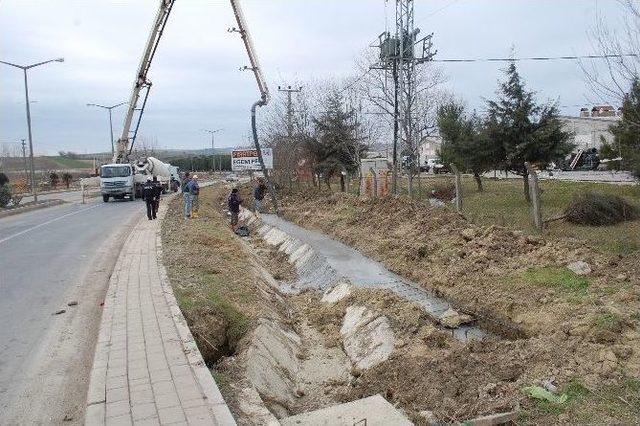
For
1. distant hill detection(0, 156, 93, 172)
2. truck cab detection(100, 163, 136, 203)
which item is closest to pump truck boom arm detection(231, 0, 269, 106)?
truck cab detection(100, 163, 136, 203)

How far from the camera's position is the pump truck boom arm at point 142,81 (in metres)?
28.3

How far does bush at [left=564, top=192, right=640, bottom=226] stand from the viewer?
42.7 ft

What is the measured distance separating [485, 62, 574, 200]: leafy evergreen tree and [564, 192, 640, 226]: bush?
720 centimetres

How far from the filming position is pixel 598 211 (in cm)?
1302

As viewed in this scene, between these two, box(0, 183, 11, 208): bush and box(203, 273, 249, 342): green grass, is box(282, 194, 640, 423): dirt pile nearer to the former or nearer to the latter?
box(203, 273, 249, 342): green grass

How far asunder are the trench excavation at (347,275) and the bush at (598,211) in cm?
492

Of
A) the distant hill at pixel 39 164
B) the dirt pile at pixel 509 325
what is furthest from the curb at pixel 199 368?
the distant hill at pixel 39 164

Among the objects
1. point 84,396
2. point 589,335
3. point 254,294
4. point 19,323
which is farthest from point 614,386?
point 19,323

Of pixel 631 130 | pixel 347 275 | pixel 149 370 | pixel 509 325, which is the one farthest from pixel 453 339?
pixel 631 130

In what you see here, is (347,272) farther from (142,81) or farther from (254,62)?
(142,81)

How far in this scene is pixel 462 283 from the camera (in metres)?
9.84

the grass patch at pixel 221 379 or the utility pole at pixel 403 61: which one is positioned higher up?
the utility pole at pixel 403 61

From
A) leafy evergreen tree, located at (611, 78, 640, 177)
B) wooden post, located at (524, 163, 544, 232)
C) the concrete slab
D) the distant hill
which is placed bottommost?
the concrete slab

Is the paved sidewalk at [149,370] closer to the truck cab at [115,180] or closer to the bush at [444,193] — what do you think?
the bush at [444,193]
